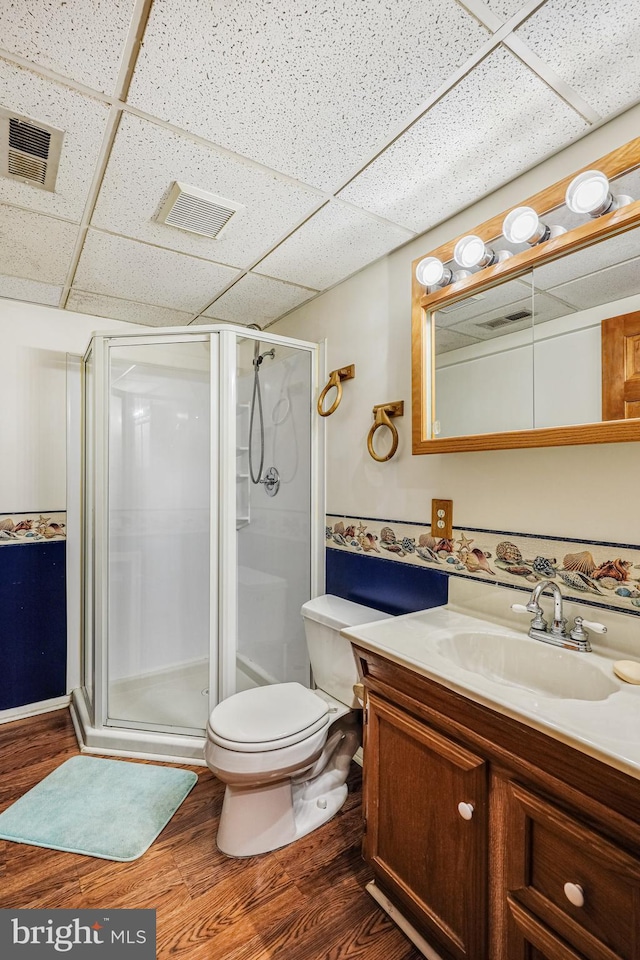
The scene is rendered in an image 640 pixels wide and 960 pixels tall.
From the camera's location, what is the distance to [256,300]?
253 cm

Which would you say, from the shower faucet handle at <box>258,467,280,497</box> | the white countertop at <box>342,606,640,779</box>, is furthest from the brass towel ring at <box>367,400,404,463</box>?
the white countertop at <box>342,606,640,779</box>

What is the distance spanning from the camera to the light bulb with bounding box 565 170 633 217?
1181 mm

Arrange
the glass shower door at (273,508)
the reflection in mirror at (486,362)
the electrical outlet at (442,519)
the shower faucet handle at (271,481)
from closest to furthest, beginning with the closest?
the reflection in mirror at (486,362) → the electrical outlet at (442,519) → the glass shower door at (273,508) → the shower faucet handle at (271,481)

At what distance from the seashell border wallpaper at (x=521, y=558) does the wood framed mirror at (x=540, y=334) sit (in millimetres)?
320

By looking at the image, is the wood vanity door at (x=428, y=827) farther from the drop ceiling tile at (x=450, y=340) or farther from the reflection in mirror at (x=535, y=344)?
the drop ceiling tile at (x=450, y=340)

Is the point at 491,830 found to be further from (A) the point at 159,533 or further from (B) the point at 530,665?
(A) the point at 159,533

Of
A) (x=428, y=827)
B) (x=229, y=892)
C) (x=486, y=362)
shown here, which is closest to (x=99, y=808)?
(x=229, y=892)

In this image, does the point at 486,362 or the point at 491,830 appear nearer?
the point at 491,830

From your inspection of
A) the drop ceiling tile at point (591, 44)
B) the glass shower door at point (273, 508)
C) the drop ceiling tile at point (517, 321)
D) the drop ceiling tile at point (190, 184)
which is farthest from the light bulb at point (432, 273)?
the glass shower door at point (273, 508)

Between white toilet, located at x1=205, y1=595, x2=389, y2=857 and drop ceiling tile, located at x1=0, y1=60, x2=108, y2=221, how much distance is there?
178 cm

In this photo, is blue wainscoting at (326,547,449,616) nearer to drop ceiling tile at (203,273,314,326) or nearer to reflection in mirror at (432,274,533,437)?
reflection in mirror at (432,274,533,437)

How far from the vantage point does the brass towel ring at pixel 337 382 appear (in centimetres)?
221

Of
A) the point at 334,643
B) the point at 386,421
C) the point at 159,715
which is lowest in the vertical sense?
the point at 159,715

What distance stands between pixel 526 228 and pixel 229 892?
218cm
